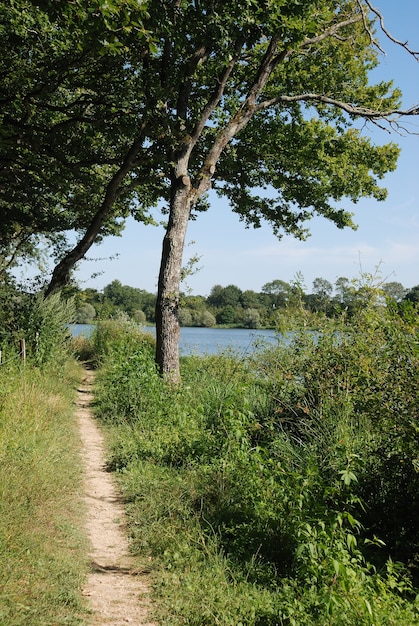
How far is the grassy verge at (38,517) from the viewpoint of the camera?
400cm

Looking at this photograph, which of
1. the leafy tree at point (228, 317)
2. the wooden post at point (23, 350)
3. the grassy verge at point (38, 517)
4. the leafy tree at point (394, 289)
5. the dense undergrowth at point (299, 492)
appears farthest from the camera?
the leafy tree at point (228, 317)

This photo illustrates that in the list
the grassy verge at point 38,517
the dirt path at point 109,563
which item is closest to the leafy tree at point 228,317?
the grassy verge at point 38,517

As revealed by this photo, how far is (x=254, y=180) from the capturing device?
1653 cm

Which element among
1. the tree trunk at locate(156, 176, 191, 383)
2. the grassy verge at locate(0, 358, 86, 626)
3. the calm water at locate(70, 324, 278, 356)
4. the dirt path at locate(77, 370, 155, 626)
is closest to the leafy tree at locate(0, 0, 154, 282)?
the tree trunk at locate(156, 176, 191, 383)

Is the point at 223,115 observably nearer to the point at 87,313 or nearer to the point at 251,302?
the point at 251,302

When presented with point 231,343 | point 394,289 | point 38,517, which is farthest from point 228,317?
point 38,517

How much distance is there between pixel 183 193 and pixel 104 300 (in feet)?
44.7

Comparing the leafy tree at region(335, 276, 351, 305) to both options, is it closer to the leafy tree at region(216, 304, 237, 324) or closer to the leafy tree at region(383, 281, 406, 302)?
the leafy tree at region(383, 281, 406, 302)

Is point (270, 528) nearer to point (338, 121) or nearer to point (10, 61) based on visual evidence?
point (10, 61)

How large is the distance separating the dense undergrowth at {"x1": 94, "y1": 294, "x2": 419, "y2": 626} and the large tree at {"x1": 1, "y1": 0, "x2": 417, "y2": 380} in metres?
4.11

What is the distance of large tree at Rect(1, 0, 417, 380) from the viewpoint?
1074 centimetres

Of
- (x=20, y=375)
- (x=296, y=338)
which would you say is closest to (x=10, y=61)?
(x=20, y=375)

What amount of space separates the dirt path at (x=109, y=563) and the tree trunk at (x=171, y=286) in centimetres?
372

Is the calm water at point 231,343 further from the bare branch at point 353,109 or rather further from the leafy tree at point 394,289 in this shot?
the bare branch at point 353,109
